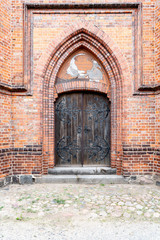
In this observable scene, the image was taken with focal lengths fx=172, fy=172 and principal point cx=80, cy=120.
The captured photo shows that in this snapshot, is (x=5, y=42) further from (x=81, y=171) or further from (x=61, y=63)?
(x=81, y=171)

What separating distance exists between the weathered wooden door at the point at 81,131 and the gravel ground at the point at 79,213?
3.60 ft

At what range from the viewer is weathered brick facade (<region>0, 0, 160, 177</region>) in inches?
197

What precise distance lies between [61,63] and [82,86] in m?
0.94

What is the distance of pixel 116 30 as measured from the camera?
5168 mm

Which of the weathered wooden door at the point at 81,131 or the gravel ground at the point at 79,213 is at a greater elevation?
the weathered wooden door at the point at 81,131

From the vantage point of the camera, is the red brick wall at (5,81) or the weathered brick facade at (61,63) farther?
the weathered brick facade at (61,63)

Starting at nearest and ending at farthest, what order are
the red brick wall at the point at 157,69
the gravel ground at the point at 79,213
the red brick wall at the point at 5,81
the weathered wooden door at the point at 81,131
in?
the gravel ground at the point at 79,213 < the red brick wall at the point at 5,81 < the red brick wall at the point at 157,69 < the weathered wooden door at the point at 81,131

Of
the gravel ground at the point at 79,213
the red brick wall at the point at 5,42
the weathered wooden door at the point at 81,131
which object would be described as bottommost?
the gravel ground at the point at 79,213

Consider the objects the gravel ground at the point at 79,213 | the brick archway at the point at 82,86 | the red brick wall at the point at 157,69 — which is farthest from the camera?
the brick archway at the point at 82,86

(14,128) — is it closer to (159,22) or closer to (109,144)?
(109,144)

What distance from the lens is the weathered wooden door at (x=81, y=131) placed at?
553 centimetres

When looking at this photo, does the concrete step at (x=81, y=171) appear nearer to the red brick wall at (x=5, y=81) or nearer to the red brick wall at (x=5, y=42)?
the red brick wall at (x=5, y=81)

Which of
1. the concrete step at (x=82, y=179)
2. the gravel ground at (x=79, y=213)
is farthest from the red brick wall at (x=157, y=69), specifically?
the concrete step at (x=82, y=179)

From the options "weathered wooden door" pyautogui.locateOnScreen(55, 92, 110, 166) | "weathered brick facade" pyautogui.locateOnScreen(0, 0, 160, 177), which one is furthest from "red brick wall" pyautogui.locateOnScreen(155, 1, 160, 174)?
"weathered wooden door" pyautogui.locateOnScreen(55, 92, 110, 166)
